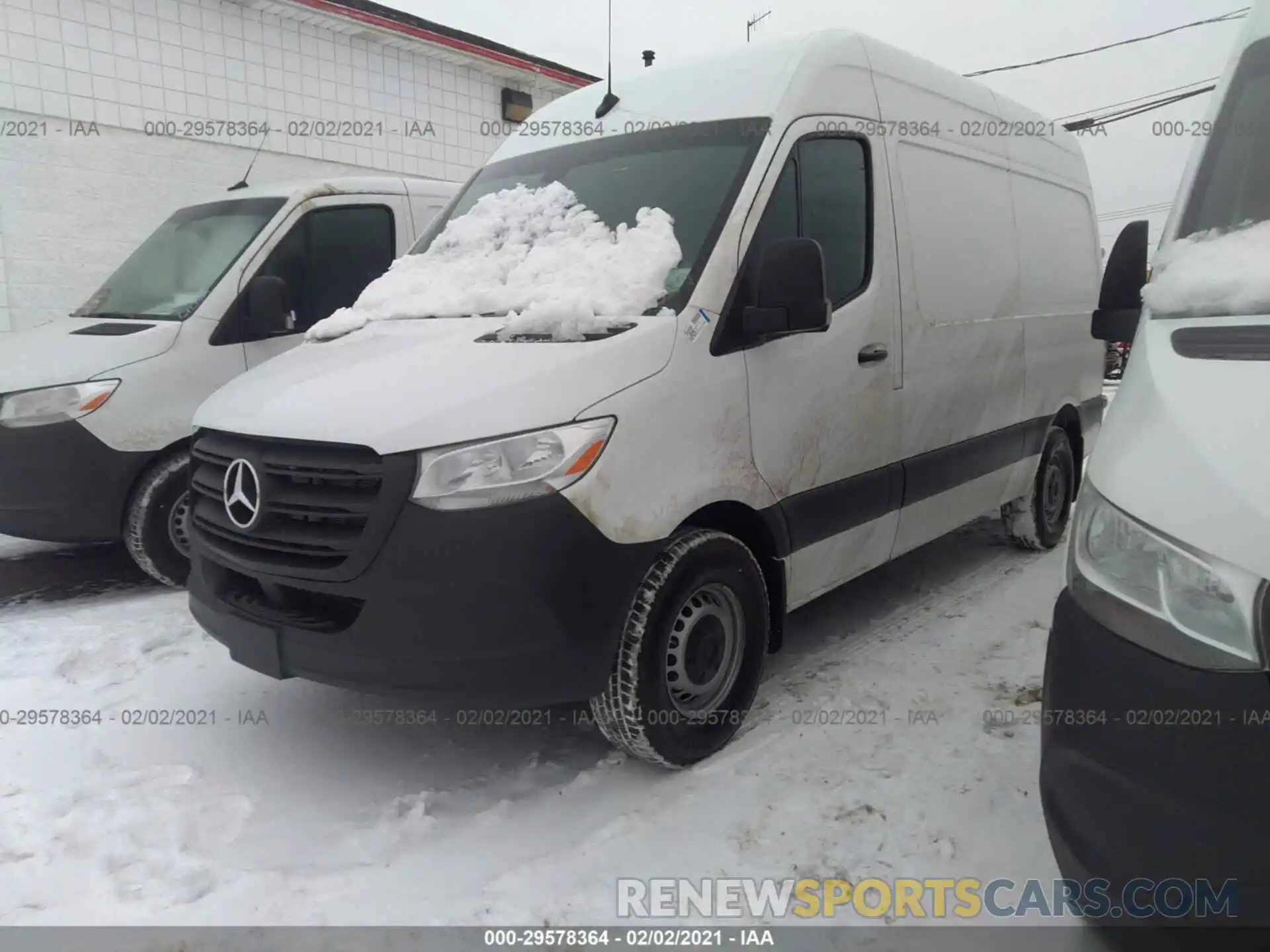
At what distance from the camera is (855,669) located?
3.76 metres

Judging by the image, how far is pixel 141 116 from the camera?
7801mm

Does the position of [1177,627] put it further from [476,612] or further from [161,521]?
[161,521]

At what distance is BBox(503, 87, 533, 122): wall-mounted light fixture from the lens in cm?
1084

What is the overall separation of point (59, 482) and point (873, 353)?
390 centimetres

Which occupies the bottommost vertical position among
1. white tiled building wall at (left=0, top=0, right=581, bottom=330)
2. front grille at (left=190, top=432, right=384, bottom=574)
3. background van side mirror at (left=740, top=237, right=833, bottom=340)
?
front grille at (left=190, top=432, right=384, bottom=574)

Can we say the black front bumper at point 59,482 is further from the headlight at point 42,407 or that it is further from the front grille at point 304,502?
the front grille at point 304,502

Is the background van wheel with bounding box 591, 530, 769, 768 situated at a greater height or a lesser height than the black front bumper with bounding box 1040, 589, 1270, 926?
lesser

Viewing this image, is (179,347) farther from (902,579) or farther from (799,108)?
(902,579)

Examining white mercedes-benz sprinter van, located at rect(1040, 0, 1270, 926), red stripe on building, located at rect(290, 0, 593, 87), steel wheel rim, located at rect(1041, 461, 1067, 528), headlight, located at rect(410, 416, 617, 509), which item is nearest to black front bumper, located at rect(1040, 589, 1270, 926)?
white mercedes-benz sprinter van, located at rect(1040, 0, 1270, 926)

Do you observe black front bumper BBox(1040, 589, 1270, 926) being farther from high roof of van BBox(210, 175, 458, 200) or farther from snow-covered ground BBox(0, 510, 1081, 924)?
high roof of van BBox(210, 175, 458, 200)

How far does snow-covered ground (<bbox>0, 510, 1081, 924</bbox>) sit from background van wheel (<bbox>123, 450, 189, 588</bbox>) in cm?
80

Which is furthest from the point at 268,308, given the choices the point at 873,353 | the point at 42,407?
the point at 873,353

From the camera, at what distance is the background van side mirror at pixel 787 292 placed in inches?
116

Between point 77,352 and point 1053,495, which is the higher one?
point 77,352
